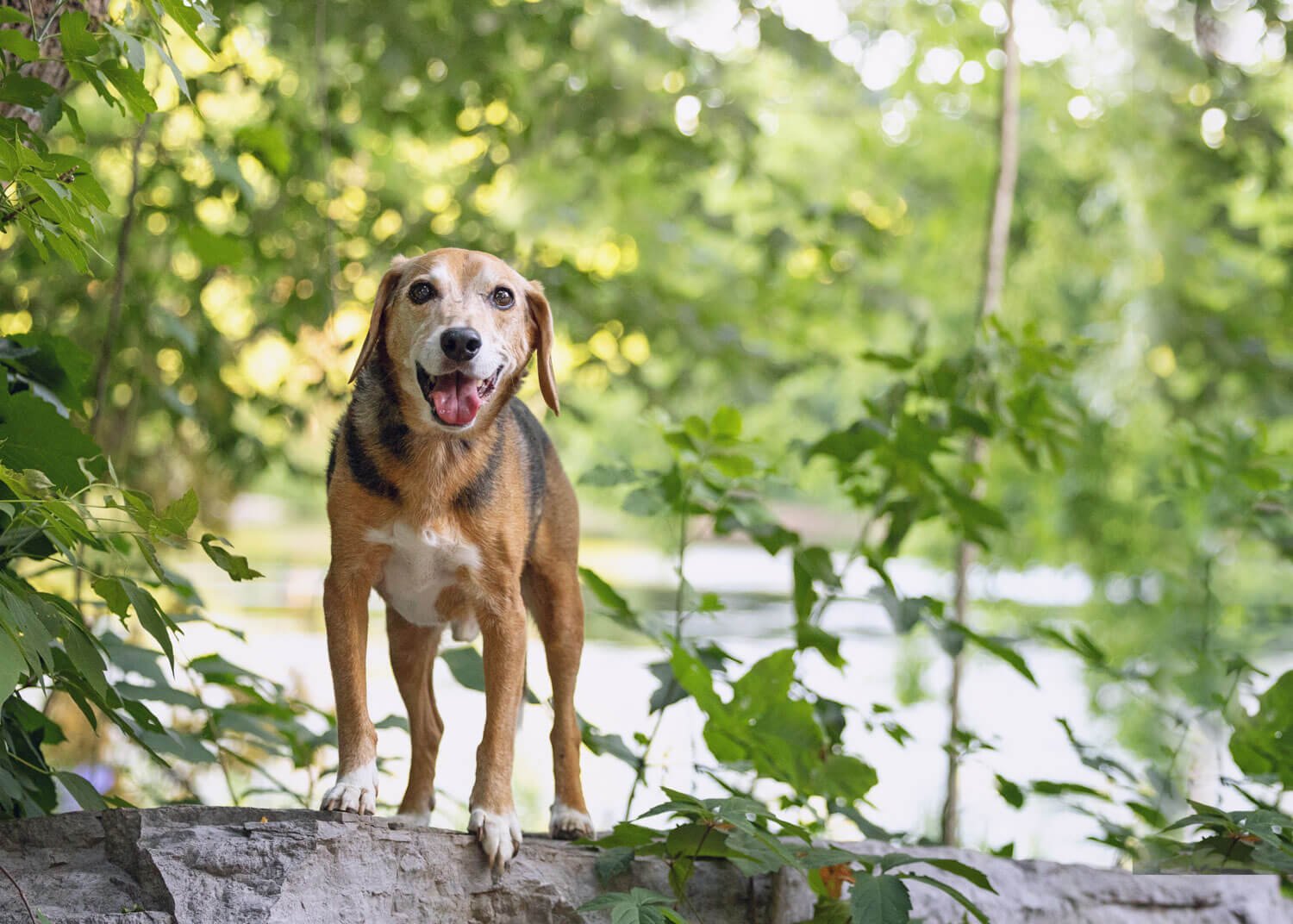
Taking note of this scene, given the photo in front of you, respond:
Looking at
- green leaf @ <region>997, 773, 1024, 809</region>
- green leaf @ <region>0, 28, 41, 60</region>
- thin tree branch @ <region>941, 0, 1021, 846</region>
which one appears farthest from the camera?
thin tree branch @ <region>941, 0, 1021, 846</region>

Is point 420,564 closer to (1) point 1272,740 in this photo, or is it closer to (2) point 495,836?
(2) point 495,836

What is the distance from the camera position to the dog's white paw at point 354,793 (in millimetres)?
2514

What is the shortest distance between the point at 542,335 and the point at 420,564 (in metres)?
0.57

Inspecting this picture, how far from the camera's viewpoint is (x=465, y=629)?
289 centimetres

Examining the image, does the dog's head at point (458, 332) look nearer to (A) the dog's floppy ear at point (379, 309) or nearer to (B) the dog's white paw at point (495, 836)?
(A) the dog's floppy ear at point (379, 309)

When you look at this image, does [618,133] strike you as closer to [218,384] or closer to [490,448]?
[218,384]

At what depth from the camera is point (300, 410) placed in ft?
19.7

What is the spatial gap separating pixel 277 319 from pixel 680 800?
148 inches

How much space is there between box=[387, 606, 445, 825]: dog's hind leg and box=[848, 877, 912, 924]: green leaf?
1017 mm

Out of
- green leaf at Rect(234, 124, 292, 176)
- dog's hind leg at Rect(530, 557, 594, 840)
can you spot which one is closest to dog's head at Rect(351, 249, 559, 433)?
dog's hind leg at Rect(530, 557, 594, 840)

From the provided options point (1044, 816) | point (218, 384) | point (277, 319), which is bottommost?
point (1044, 816)

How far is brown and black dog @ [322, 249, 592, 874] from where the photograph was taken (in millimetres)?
2545

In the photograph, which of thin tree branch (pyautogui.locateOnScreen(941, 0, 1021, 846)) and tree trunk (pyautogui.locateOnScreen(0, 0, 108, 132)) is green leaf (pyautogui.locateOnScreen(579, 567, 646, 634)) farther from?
thin tree branch (pyautogui.locateOnScreen(941, 0, 1021, 846))

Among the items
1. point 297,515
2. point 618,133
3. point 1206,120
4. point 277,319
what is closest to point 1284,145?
point 1206,120
